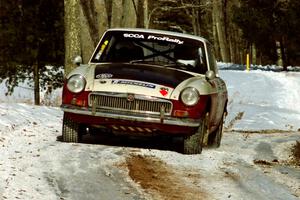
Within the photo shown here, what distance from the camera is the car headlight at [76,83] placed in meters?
8.70

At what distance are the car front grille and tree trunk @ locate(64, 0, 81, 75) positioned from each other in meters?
7.99

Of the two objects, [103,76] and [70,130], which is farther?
[70,130]

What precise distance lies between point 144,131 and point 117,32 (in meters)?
2.24

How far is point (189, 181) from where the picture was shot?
709cm

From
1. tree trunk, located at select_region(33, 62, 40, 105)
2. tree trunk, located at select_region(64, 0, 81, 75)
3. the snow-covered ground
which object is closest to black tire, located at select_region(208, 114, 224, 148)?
the snow-covered ground

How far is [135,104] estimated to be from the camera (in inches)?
337

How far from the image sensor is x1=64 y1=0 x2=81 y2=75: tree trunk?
1631 cm

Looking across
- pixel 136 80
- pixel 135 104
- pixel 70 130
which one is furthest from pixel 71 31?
pixel 135 104

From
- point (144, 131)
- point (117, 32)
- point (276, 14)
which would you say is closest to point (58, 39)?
point (117, 32)

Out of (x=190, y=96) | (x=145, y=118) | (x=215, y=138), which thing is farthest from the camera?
(x=215, y=138)

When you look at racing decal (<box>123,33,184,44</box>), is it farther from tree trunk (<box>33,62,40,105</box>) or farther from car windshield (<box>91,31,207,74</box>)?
tree trunk (<box>33,62,40,105</box>)

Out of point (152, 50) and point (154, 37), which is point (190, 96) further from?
→ point (154, 37)

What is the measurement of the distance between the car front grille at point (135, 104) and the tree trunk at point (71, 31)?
799 cm

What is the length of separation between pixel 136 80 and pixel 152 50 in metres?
1.52
